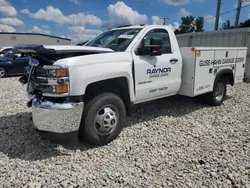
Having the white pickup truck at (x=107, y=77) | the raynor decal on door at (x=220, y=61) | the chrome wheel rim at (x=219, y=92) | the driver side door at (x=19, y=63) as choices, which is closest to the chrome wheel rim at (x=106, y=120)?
the white pickup truck at (x=107, y=77)

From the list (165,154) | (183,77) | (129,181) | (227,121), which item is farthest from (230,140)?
(129,181)

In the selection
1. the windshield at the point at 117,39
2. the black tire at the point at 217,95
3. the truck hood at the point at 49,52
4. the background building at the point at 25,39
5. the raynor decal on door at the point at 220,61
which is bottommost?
the black tire at the point at 217,95

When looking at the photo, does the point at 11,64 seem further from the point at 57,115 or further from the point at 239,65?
the point at 239,65

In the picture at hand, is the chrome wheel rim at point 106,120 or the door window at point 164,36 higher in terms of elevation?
the door window at point 164,36

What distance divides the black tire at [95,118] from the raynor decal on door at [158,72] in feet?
2.76

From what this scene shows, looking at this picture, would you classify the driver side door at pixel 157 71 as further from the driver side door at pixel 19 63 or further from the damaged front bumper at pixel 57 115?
the driver side door at pixel 19 63

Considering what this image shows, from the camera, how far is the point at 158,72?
13.9 feet

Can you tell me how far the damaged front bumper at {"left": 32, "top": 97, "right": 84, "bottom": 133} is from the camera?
2.98 m

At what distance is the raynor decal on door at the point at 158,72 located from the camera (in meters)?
4.07

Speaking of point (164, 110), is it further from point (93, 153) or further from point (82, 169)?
point (82, 169)

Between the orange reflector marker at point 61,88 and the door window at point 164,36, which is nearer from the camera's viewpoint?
the orange reflector marker at point 61,88

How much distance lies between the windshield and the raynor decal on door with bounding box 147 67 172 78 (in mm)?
662

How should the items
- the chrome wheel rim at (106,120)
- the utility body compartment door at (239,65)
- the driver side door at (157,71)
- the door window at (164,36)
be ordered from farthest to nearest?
the utility body compartment door at (239,65) → the door window at (164,36) → the driver side door at (157,71) → the chrome wheel rim at (106,120)

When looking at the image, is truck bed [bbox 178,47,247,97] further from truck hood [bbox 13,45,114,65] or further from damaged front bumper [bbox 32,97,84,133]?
damaged front bumper [bbox 32,97,84,133]
